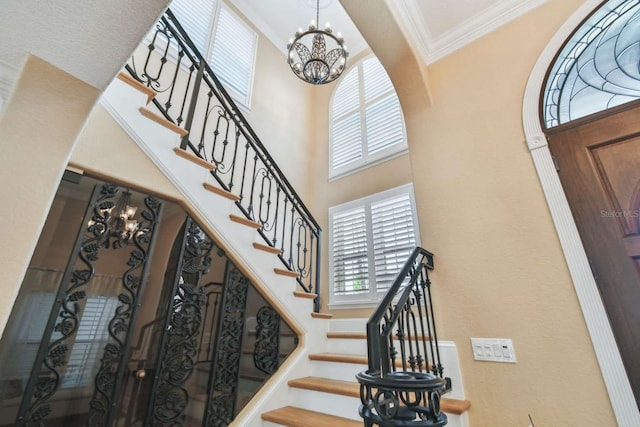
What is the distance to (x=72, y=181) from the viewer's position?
5.35ft

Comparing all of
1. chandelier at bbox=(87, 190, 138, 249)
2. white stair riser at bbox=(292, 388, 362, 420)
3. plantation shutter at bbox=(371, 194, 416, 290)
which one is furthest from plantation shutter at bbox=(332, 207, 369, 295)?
chandelier at bbox=(87, 190, 138, 249)

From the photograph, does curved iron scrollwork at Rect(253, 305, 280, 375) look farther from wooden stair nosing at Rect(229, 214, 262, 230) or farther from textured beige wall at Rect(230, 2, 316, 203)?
textured beige wall at Rect(230, 2, 316, 203)

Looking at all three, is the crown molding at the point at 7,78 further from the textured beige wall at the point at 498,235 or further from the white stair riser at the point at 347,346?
the white stair riser at the point at 347,346

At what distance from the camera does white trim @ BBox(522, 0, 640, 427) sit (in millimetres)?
1490

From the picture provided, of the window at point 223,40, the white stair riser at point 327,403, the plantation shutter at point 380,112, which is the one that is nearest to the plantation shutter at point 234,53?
the window at point 223,40

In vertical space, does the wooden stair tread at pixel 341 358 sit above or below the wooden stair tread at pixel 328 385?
above

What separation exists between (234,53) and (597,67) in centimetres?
452

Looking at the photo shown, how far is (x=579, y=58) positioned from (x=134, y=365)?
3.65m

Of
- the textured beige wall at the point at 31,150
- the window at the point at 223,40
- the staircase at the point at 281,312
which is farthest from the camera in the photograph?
the window at the point at 223,40

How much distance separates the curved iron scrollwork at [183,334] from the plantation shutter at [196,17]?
11.0 feet

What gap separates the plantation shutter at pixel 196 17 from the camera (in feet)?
13.1

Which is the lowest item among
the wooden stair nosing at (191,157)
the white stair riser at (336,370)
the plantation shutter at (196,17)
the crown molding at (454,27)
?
the white stair riser at (336,370)

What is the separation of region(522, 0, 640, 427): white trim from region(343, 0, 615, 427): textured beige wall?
0.04 m

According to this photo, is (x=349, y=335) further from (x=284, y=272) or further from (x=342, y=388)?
(x=284, y=272)
